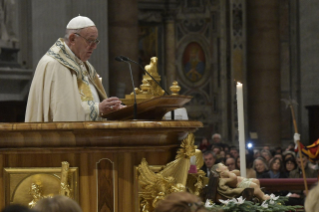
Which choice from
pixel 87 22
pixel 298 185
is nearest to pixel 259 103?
pixel 298 185

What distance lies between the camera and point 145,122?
8.43 feet

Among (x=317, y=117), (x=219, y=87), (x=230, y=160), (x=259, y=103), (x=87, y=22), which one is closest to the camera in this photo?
(x=87, y=22)

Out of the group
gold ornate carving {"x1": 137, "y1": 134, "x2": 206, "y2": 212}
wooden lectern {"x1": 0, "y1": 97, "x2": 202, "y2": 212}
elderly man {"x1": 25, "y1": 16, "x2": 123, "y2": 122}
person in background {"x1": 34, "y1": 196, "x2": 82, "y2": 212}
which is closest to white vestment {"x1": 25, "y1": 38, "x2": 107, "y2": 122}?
elderly man {"x1": 25, "y1": 16, "x2": 123, "y2": 122}

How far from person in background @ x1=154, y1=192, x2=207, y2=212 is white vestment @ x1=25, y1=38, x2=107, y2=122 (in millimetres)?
1393

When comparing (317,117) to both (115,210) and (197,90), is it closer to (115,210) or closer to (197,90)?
(197,90)

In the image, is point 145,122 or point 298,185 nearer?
point 145,122

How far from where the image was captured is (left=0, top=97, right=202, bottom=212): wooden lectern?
8.56ft

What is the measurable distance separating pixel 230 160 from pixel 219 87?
856cm

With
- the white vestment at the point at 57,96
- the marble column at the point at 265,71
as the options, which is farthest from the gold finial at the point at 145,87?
the marble column at the point at 265,71

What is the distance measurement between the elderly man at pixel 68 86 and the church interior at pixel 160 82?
1.95 ft

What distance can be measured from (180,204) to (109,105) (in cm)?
139

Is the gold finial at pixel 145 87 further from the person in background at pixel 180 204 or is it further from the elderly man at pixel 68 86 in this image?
the person in background at pixel 180 204

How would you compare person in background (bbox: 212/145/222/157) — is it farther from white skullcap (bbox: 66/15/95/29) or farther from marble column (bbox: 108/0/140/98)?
white skullcap (bbox: 66/15/95/29)

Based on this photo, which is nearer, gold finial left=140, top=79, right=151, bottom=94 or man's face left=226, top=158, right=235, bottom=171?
gold finial left=140, top=79, right=151, bottom=94
